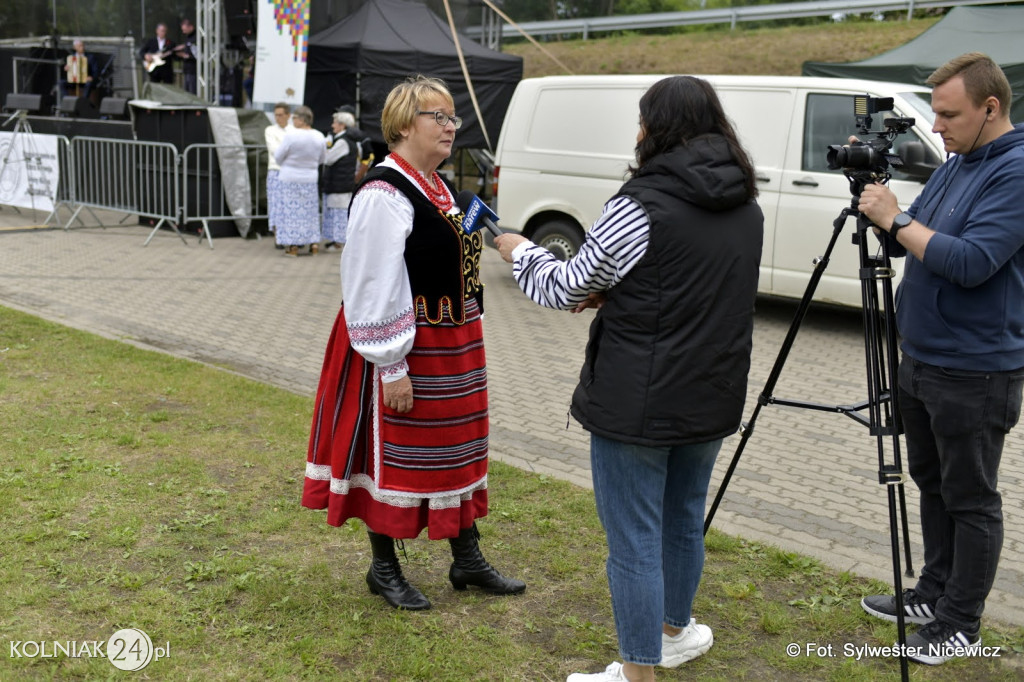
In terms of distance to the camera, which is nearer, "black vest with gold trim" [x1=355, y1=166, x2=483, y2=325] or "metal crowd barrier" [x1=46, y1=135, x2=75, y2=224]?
"black vest with gold trim" [x1=355, y1=166, x2=483, y2=325]

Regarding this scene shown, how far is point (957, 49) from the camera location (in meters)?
12.7

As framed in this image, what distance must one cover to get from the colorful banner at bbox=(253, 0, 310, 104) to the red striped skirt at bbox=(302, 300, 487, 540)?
37.6ft

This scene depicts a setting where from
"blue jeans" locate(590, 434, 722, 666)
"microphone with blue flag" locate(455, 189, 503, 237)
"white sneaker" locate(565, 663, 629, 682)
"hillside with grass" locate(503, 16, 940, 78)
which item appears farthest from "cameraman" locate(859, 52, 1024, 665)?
"hillside with grass" locate(503, 16, 940, 78)

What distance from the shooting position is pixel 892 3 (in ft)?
72.4

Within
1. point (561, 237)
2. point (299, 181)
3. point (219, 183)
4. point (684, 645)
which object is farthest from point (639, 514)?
point (219, 183)

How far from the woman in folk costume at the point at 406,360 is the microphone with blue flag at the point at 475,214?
4.9 inches

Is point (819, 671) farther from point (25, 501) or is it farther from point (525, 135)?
point (525, 135)

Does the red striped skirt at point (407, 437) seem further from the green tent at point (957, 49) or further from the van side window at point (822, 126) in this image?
the green tent at point (957, 49)

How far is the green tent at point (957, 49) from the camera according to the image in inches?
474

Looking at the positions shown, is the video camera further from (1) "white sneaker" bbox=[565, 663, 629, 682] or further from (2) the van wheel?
(2) the van wheel

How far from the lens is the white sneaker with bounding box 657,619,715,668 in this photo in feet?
10.6

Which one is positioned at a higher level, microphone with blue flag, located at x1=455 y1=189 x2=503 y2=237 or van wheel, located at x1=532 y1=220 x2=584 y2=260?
microphone with blue flag, located at x1=455 y1=189 x2=503 y2=237

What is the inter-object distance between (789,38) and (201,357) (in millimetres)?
18498

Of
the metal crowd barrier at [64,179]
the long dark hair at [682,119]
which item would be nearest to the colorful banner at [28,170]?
the metal crowd barrier at [64,179]
